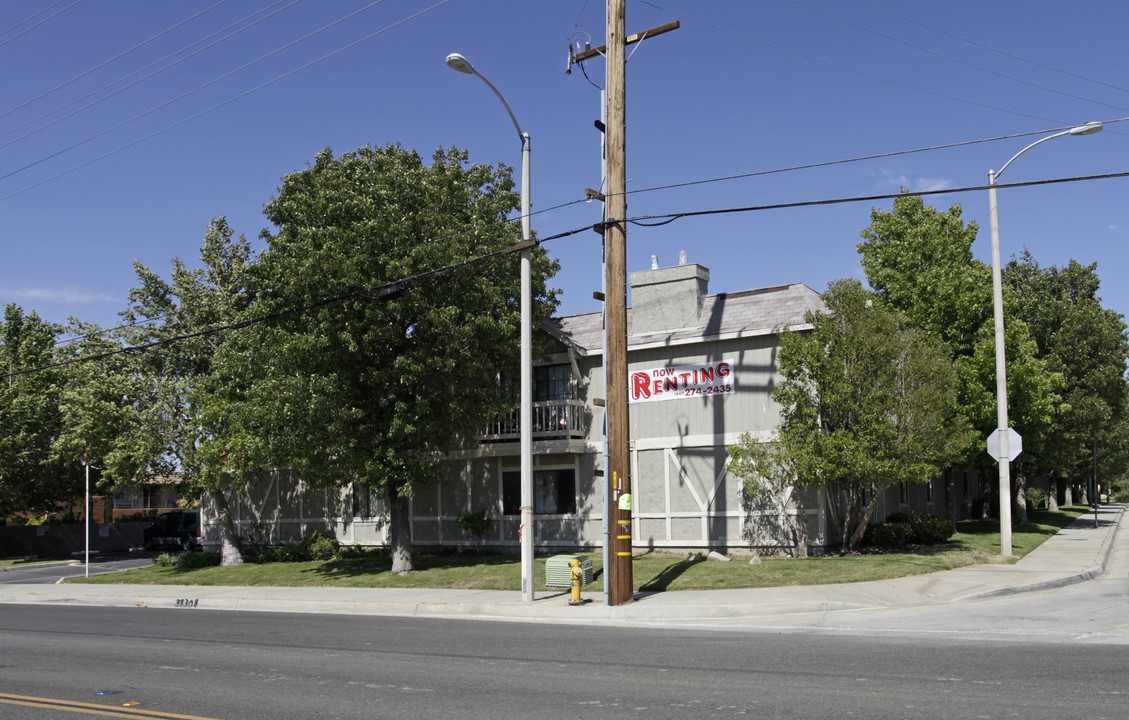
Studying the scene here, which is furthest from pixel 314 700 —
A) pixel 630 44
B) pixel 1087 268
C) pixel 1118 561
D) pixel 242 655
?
pixel 1087 268

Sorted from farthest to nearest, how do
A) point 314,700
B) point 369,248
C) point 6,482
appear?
1. point 6,482
2. point 369,248
3. point 314,700

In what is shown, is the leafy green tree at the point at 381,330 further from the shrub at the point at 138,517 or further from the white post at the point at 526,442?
the shrub at the point at 138,517

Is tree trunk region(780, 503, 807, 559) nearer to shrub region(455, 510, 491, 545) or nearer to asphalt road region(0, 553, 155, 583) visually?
shrub region(455, 510, 491, 545)

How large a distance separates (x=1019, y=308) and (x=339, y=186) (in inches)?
1087

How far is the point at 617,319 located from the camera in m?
15.3

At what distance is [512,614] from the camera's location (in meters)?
15.4

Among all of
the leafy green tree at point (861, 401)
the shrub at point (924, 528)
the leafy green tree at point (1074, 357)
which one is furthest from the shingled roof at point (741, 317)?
the leafy green tree at point (1074, 357)

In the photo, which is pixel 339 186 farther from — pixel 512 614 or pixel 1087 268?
pixel 1087 268

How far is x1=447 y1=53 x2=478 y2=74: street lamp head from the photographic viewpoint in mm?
15164

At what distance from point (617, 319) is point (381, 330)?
6.27 metres

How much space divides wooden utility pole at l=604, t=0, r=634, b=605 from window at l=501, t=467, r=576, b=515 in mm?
8677

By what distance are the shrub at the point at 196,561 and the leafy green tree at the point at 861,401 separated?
17.5m

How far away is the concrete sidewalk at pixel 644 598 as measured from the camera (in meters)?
14.2

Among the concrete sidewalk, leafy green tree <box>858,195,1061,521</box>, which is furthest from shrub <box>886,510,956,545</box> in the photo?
leafy green tree <box>858,195,1061,521</box>
